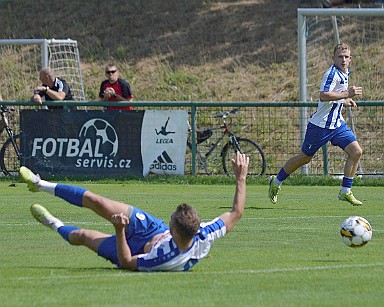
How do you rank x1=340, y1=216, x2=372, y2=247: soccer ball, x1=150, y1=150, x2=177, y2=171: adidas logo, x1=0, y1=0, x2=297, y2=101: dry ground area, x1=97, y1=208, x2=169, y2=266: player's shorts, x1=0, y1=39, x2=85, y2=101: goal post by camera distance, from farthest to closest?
x1=0, y1=0, x2=297, y2=101: dry ground area < x1=0, y1=39, x2=85, y2=101: goal post < x1=150, y1=150, x2=177, y2=171: adidas logo < x1=340, y1=216, x2=372, y2=247: soccer ball < x1=97, y1=208, x2=169, y2=266: player's shorts

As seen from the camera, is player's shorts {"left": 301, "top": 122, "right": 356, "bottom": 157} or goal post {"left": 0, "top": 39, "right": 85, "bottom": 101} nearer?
player's shorts {"left": 301, "top": 122, "right": 356, "bottom": 157}

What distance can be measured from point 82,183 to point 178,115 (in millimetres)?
2294

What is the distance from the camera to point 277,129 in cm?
2128

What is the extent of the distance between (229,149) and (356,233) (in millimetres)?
11132

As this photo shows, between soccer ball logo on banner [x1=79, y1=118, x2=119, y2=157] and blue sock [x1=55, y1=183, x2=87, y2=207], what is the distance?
11.1m

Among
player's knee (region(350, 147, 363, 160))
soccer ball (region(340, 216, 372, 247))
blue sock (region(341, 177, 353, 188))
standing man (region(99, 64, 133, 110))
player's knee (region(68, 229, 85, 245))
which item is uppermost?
standing man (region(99, 64, 133, 110))

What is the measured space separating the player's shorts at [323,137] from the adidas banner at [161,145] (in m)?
5.04

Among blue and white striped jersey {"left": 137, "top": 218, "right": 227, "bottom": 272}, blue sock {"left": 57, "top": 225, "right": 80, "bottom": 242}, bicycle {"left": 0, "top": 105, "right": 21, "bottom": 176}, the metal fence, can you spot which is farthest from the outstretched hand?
bicycle {"left": 0, "top": 105, "right": 21, "bottom": 176}

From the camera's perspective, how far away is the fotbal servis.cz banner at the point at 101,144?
67.3 ft

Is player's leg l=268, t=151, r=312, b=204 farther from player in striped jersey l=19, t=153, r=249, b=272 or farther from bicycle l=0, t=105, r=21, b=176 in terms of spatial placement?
bicycle l=0, t=105, r=21, b=176

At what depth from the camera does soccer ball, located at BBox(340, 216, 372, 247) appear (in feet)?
33.0

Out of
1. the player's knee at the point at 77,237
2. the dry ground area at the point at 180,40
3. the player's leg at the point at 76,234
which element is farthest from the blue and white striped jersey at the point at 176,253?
the dry ground area at the point at 180,40

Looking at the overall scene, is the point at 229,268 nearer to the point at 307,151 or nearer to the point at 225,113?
the point at 307,151

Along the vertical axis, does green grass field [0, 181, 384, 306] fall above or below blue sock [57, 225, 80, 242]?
below
